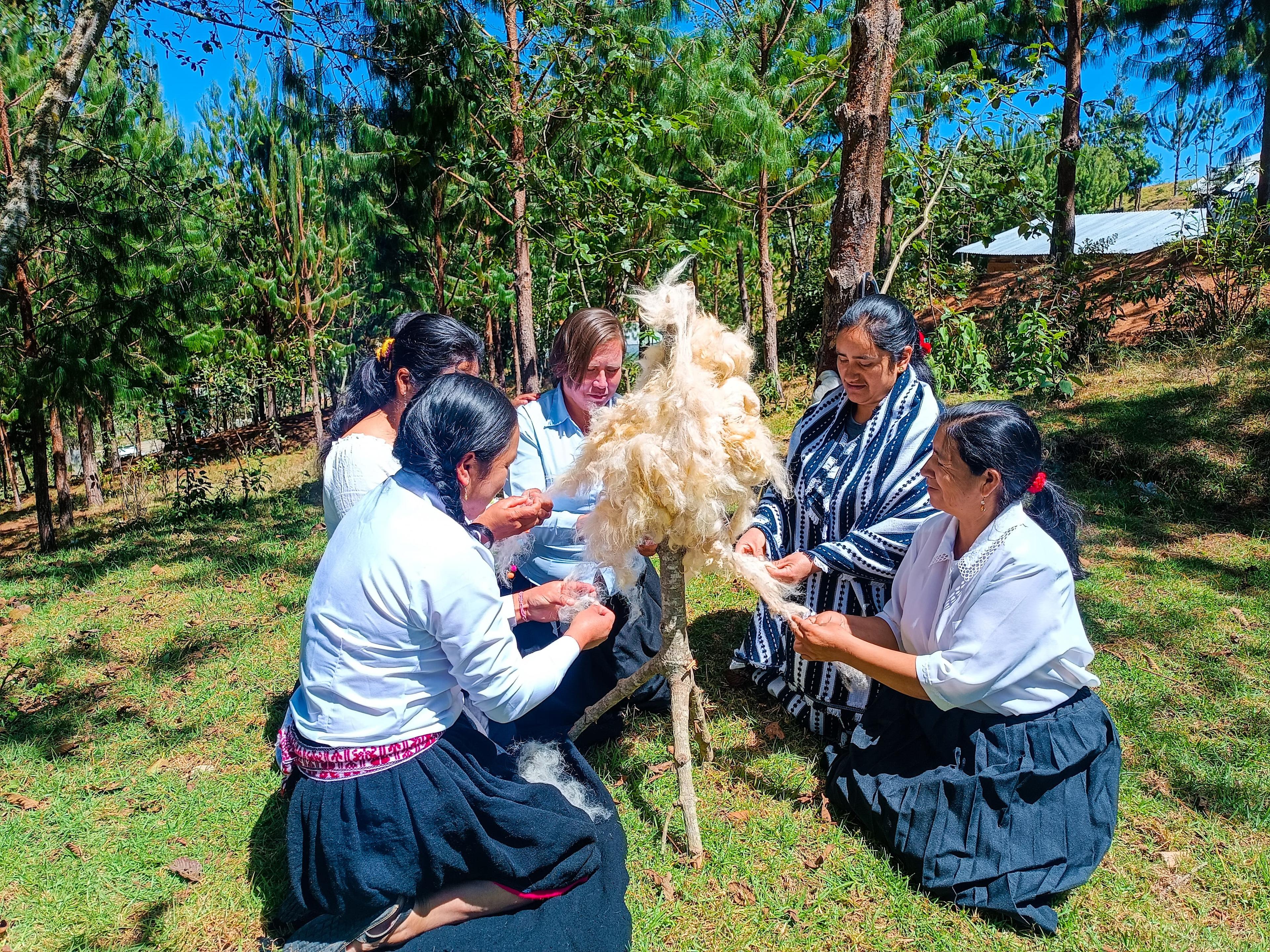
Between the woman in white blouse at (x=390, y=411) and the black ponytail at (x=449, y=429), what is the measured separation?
58 centimetres

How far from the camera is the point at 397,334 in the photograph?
119 inches

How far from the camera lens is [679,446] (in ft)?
7.31

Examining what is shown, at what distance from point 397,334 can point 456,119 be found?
4452 millimetres

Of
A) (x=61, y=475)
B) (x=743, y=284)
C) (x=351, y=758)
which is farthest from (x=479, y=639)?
(x=743, y=284)

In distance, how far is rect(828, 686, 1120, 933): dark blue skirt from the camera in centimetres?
238

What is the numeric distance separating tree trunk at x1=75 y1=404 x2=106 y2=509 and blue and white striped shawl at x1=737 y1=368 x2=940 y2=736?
10895 mm

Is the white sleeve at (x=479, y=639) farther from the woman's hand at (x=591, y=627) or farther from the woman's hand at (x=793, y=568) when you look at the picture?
the woman's hand at (x=793, y=568)

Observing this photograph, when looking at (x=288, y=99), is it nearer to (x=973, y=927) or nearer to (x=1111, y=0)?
(x=973, y=927)

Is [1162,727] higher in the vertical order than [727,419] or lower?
lower

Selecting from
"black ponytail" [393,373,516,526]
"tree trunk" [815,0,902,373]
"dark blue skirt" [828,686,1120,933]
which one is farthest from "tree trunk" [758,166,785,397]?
"black ponytail" [393,373,516,526]

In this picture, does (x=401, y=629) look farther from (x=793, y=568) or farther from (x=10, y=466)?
(x=10, y=466)

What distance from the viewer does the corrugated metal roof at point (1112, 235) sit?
17.9 meters

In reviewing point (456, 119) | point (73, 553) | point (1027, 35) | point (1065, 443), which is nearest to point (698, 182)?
point (456, 119)

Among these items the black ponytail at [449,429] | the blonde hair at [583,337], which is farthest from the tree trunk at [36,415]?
the black ponytail at [449,429]
